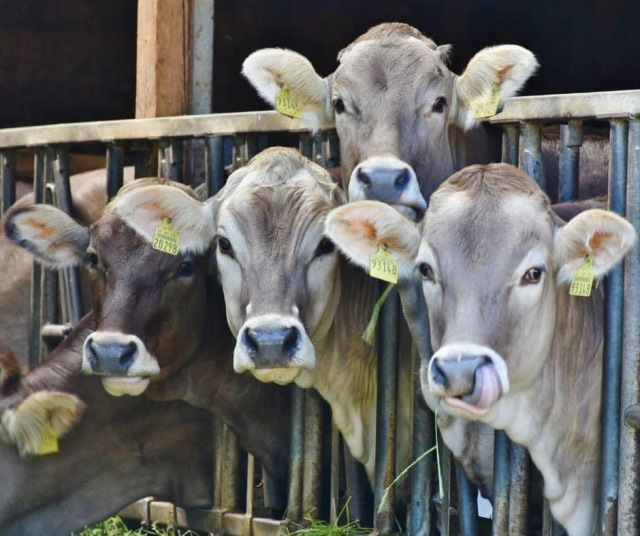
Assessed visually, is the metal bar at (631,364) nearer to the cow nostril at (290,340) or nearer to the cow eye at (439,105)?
the cow eye at (439,105)

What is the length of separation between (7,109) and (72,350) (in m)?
5.06

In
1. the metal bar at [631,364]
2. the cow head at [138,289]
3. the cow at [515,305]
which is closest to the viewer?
the cow at [515,305]

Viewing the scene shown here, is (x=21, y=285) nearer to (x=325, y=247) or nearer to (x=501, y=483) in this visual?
(x=325, y=247)

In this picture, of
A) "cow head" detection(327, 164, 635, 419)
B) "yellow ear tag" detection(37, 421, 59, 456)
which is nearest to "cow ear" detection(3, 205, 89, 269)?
"yellow ear tag" detection(37, 421, 59, 456)

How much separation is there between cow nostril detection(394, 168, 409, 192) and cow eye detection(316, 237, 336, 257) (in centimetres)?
43

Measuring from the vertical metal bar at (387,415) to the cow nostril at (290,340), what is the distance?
0.84 m

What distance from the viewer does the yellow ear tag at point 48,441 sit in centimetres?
689

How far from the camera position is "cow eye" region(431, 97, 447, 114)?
634cm

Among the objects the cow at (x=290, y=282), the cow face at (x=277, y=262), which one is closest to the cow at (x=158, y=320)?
the cow at (x=290, y=282)

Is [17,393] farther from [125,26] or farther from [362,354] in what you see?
[125,26]

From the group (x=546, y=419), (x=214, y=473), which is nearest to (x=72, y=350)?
(x=214, y=473)

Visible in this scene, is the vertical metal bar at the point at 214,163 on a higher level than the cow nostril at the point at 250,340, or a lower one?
higher

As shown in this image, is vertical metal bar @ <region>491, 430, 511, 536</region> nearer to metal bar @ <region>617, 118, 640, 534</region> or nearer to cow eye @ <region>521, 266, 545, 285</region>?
metal bar @ <region>617, 118, 640, 534</region>

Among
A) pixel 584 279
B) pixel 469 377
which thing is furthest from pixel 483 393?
pixel 584 279
